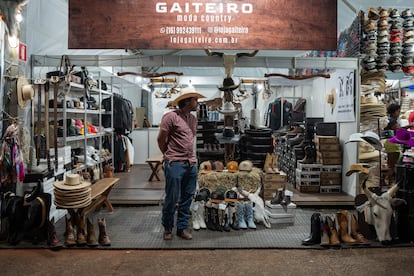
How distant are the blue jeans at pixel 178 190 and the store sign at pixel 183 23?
124 centimetres

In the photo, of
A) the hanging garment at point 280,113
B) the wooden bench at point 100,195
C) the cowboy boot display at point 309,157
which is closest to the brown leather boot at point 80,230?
the wooden bench at point 100,195

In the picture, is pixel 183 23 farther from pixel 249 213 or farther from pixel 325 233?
pixel 325 233

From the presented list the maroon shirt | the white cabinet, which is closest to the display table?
the maroon shirt

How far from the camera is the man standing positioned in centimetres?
392

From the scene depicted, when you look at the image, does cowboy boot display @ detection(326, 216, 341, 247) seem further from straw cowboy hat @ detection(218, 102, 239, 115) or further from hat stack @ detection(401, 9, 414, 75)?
hat stack @ detection(401, 9, 414, 75)

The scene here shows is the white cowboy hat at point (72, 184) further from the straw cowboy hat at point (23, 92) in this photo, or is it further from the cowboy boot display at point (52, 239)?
the straw cowboy hat at point (23, 92)

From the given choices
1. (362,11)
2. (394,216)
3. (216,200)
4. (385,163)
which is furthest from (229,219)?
(362,11)

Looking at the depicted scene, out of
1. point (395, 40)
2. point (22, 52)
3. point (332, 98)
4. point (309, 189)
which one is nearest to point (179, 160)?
point (22, 52)

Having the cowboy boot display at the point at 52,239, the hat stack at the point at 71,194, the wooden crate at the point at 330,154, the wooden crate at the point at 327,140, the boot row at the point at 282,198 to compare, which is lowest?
the cowboy boot display at the point at 52,239

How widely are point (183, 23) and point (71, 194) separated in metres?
2.04

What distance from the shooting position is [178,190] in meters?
3.95

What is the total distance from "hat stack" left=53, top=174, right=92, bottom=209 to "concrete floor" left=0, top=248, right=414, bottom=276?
1.54ft

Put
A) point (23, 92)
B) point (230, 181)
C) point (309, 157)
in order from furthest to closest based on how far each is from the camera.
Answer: point (309, 157)
point (230, 181)
point (23, 92)

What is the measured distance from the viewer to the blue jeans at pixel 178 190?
3.92 m
